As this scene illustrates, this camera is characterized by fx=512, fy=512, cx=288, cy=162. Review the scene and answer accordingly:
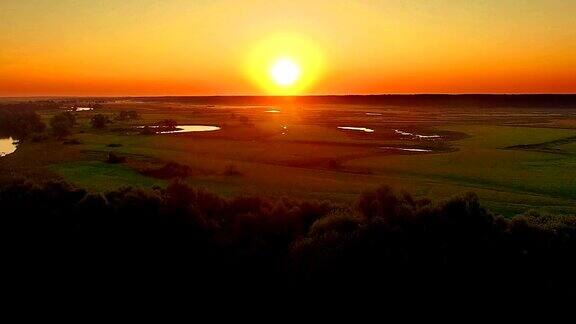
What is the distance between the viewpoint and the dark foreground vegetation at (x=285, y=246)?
13.6 metres

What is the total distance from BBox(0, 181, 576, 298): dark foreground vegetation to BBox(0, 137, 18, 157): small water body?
48416 millimetres

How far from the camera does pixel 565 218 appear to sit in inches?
653

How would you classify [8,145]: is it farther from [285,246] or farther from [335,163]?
[285,246]

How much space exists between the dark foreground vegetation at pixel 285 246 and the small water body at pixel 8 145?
4842cm

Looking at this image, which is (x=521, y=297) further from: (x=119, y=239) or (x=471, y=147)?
(x=471, y=147)

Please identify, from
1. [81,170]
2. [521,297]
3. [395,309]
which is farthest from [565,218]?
Result: [81,170]

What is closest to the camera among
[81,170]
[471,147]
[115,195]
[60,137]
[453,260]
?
[453,260]

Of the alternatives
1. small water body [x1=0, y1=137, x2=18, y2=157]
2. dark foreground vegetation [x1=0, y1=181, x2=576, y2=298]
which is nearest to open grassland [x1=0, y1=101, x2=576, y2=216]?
small water body [x1=0, y1=137, x2=18, y2=157]

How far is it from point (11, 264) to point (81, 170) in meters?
26.2

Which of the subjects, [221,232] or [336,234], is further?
[221,232]

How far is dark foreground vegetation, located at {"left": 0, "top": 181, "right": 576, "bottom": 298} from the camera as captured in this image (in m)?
13.6

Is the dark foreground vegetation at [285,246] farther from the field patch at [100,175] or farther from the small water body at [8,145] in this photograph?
the small water body at [8,145]

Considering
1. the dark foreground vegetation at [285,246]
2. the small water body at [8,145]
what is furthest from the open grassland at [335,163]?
the dark foreground vegetation at [285,246]

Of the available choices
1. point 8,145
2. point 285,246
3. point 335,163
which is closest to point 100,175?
point 335,163
